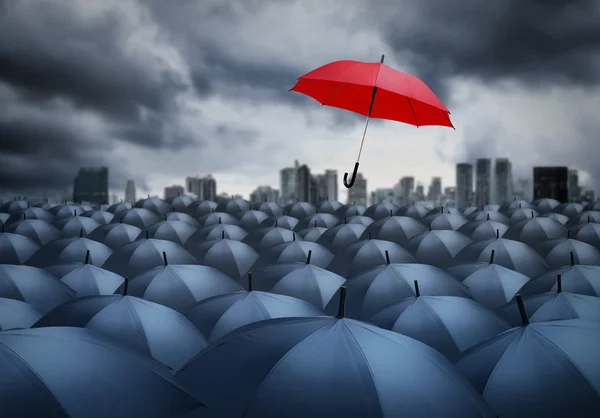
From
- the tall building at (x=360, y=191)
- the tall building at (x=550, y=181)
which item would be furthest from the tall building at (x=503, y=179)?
the tall building at (x=550, y=181)

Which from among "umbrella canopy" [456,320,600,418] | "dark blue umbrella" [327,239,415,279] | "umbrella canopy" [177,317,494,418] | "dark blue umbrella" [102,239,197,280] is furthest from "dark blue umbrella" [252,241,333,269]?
"umbrella canopy" [177,317,494,418]

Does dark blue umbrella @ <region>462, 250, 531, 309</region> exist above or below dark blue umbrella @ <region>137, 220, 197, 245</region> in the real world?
below

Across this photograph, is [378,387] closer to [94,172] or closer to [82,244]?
[82,244]

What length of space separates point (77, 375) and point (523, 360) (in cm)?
463

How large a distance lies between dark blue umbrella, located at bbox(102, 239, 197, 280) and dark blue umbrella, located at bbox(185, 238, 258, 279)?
1.37 meters

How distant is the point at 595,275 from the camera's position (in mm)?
12219

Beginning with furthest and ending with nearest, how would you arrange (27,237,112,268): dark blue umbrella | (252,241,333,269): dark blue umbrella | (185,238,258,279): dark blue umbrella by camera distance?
(185,238,258,279): dark blue umbrella, (27,237,112,268): dark blue umbrella, (252,241,333,269): dark blue umbrella

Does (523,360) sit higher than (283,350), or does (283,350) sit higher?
(283,350)

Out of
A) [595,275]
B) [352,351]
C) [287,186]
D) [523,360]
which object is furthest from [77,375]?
[287,186]

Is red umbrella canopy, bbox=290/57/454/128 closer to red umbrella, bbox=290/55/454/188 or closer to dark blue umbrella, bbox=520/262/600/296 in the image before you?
red umbrella, bbox=290/55/454/188

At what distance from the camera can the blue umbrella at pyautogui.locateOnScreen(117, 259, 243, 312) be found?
12352 millimetres

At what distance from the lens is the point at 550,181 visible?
79.8 metres

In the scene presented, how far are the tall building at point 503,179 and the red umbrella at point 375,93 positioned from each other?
137 meters

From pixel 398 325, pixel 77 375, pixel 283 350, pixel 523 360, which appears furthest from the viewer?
pixel 398 325
